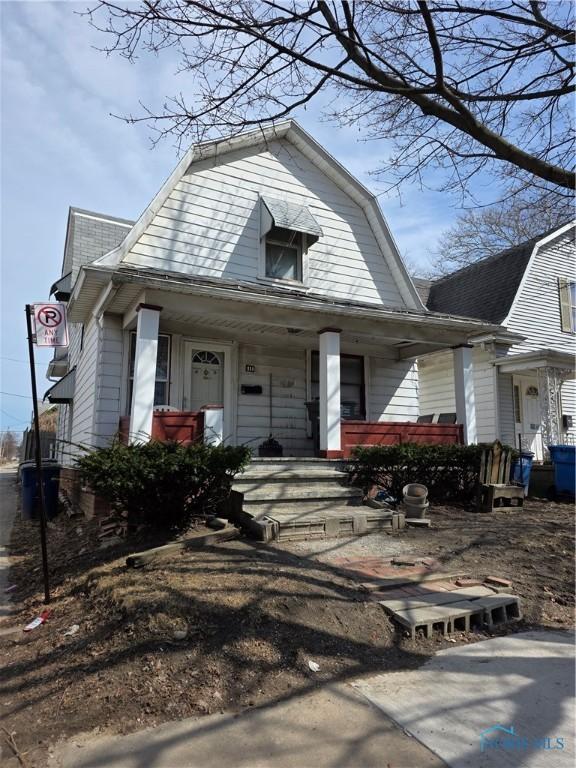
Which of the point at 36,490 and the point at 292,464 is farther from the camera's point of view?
the point at 36,490

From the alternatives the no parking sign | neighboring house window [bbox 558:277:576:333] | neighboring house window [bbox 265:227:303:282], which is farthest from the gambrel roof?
neighboring house window [bbox 558:277:576:333]

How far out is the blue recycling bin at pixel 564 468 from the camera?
937cm

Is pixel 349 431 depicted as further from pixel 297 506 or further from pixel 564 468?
pixel 564 468

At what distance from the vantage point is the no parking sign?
5.07 metres

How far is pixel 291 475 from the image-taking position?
23.8 feet

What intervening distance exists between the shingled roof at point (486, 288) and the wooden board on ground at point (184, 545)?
1083cm

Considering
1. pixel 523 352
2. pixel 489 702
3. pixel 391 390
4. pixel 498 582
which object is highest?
pixel 523 352

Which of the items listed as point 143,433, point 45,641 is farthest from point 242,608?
point 143,433

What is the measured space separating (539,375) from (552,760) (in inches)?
474

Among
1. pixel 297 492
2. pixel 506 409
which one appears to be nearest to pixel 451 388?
pixel 506 409

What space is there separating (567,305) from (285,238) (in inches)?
395

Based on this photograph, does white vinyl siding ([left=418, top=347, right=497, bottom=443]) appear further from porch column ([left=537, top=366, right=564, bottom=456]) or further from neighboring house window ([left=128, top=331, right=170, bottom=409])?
neighboring house window ([left=128, top=331, right=170, bottom=409])

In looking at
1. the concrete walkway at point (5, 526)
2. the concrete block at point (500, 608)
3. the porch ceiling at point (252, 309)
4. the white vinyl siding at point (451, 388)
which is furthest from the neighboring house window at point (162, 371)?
the white vinyl siding at point (451, 388)

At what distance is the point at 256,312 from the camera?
809 centimetres
